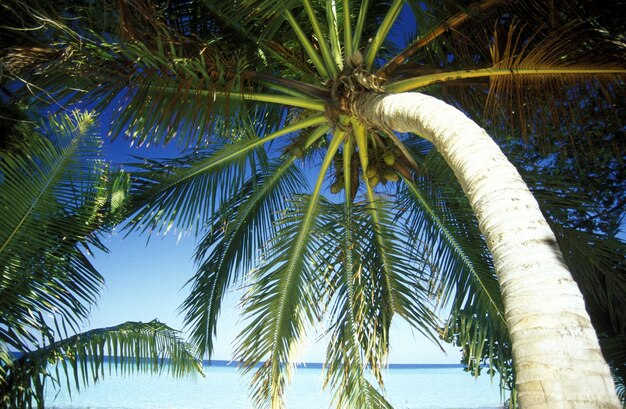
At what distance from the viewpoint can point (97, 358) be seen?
4422mm

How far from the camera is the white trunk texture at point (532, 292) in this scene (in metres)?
1.32

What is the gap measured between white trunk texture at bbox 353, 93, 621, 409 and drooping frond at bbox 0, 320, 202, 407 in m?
3.50

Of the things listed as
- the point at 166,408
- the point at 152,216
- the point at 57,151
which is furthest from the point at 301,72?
the point at 166,408

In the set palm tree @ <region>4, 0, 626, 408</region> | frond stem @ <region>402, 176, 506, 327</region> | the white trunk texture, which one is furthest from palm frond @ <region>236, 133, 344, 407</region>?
the white trunk texture

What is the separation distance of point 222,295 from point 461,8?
13.4 feet

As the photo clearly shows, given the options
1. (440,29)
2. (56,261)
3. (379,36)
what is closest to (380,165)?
(379,36)

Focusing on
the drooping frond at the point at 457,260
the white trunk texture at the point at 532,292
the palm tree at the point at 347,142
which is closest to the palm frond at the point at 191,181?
the palm tree at the point at 347,142

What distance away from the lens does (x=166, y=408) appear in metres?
20.2

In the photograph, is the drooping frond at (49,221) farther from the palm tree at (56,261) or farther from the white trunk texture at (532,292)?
the white trunk texture at (532,292)

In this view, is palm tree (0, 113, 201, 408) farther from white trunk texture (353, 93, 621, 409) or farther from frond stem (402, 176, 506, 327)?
white trunk texture (353, 93, 621, 409)

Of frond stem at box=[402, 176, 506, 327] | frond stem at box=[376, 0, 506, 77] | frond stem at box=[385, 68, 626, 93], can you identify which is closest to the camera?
frond stem at box=[385, 68, 626, 93]

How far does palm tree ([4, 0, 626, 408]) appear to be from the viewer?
1.78m

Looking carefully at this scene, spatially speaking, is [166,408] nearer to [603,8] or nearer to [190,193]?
[190,193]

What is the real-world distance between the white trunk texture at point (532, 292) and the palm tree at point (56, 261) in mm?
3692
